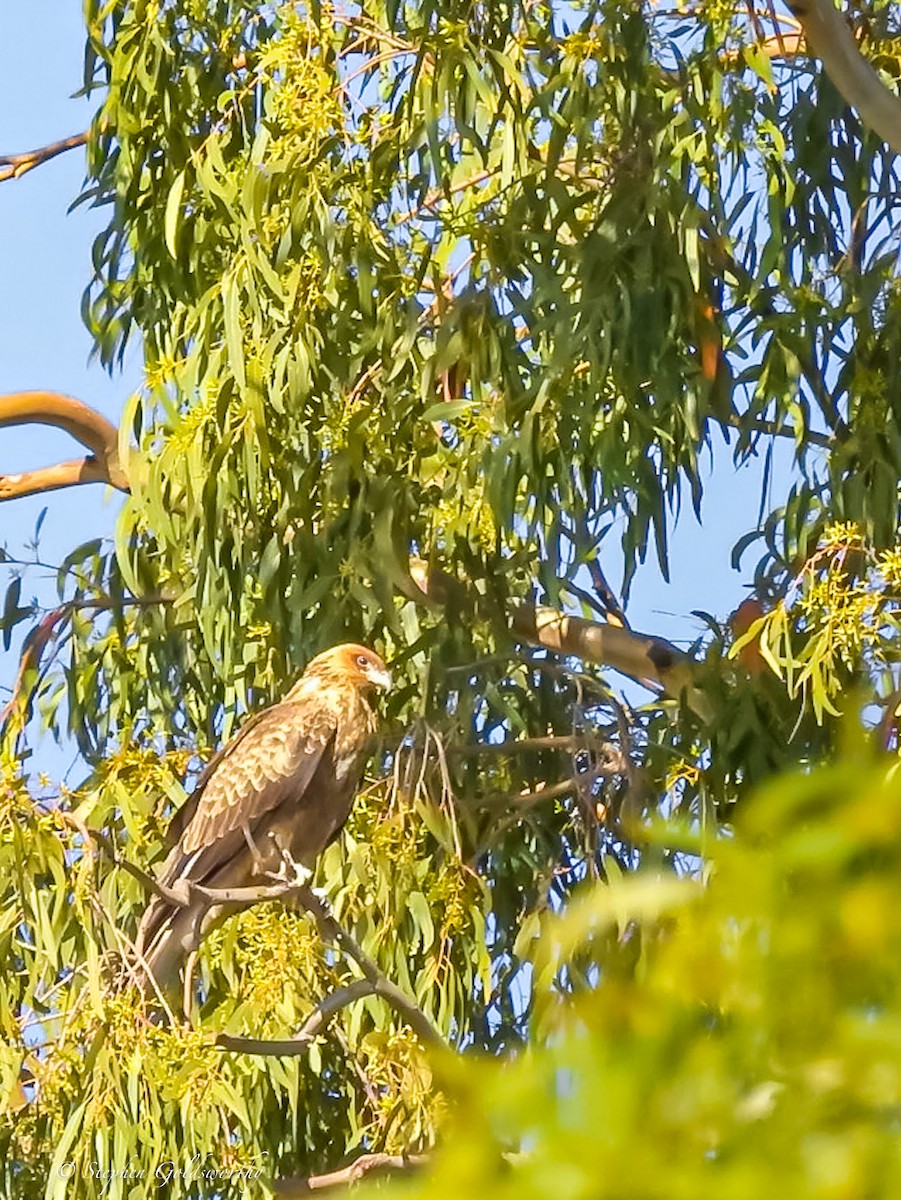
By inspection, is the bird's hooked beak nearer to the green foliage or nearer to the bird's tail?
the bird's tail

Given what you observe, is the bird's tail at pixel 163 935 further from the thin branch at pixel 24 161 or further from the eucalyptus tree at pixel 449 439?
the thin branch at pixel 24 161

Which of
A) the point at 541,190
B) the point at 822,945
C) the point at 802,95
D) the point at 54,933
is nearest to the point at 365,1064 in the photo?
the point at 54,933

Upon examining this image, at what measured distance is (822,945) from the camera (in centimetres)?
82

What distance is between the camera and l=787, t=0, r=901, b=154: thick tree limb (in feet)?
11.7

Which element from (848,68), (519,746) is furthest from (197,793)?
(848,68)

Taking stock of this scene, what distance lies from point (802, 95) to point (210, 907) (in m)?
1.97

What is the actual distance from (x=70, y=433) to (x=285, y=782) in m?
1.60

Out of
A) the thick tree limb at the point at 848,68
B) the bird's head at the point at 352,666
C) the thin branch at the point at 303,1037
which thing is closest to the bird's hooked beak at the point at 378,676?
the bird's head at the point at 352,666

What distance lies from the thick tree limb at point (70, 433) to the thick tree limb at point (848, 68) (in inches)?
86.0

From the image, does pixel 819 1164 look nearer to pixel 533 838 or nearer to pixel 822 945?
pixel 822 945

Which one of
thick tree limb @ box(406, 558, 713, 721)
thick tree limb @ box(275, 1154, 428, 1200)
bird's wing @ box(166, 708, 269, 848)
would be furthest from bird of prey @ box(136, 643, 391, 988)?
thick tree limb @ box(275, 1154, 428, 1200)

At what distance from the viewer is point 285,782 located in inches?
161

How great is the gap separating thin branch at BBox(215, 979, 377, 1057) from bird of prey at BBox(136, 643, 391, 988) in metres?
0.79

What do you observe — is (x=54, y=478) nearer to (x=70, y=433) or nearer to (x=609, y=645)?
(x=70, y=433)
